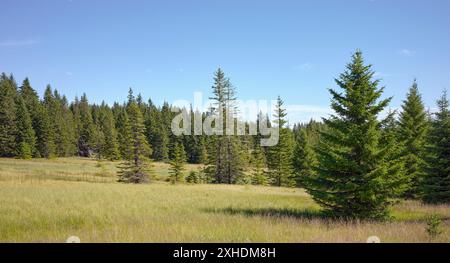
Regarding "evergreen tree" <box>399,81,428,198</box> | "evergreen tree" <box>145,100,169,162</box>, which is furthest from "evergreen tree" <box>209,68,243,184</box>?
"evergreen tree" <box>145,100,169,162</box>

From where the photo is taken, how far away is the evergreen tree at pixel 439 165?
23.7 metres

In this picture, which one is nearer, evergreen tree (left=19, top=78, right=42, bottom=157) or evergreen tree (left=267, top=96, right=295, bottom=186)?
evergreen tree (left=267, top=96, right=295, bottom=186)

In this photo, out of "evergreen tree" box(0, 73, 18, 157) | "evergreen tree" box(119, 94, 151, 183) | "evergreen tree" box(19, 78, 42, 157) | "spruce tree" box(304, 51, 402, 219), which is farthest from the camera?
"evergreen tree" box(19, 78, 42, 157)

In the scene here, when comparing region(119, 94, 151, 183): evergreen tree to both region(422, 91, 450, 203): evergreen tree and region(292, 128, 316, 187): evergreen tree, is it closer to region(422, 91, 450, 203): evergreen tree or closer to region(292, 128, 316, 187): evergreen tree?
region(292, 128, 316, 187): evergreen tree

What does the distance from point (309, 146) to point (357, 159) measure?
33.9 meters

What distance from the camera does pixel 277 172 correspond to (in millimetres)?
55125

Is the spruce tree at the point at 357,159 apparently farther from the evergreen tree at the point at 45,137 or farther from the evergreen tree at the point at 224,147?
the evergreen tree at the point at 45,137

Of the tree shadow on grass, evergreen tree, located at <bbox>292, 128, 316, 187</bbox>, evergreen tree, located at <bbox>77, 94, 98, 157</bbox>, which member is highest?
evergreen tree, located at <bbox>77, 94, 98, 157</bbox>

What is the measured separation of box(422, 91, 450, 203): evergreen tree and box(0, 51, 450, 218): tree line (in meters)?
0.06

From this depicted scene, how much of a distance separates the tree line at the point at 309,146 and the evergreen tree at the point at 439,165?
0.20 feet

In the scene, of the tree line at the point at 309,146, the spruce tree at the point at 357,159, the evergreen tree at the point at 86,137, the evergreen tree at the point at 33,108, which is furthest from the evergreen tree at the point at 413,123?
the evergreen tree at the point at 86,137

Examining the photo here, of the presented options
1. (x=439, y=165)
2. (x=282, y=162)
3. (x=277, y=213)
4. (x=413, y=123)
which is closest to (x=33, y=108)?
(x=282, y=162)

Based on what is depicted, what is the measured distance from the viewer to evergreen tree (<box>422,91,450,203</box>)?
934 inches
